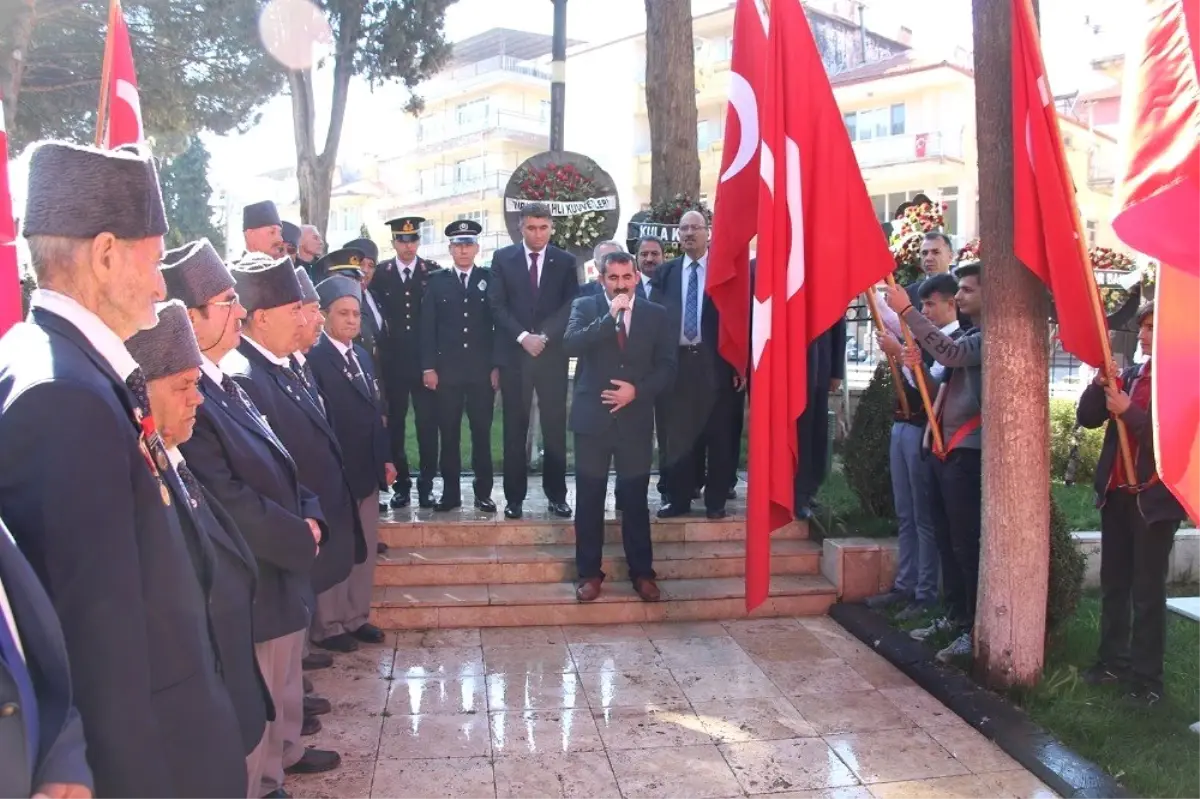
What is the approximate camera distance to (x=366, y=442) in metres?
5.21

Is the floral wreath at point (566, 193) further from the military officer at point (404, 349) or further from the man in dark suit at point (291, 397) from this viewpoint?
the man in dark suit at point (291, 397)

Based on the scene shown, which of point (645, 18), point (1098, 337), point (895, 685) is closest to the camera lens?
point (1098, 337)

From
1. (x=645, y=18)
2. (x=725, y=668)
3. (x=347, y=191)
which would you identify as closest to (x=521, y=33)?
(x=347, y=191)

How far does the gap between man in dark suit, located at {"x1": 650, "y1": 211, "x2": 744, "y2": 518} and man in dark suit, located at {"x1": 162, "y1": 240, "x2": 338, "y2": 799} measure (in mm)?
3646

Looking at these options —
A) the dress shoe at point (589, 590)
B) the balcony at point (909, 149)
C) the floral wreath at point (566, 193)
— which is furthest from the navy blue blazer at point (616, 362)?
the balcony at point (909, 149)

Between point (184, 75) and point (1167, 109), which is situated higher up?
point (184, 75)

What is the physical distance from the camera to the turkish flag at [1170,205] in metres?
2.46

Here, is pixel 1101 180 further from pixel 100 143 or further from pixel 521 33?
pixel 100 143

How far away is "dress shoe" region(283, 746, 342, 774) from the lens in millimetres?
3797

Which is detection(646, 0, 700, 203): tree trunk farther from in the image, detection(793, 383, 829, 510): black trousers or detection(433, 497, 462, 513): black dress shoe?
detection(433, 497, 462, 513): black dress shoe

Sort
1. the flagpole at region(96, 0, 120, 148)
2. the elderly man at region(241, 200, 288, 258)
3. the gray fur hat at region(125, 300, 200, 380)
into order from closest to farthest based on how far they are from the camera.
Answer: the gray fur hat at region(125, 300, 200, 380), the flagpole at region(96, 0, 120, 148), the elderly man at region(241, 200, 288, 258)

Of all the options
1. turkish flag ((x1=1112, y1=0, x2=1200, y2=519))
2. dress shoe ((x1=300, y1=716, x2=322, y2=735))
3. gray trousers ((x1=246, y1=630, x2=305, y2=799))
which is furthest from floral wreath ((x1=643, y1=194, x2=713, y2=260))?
turkish flag ((x1=1112, y1=0, x2=1200, y2=519))

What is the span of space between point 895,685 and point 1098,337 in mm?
1900

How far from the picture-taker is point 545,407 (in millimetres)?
6906
